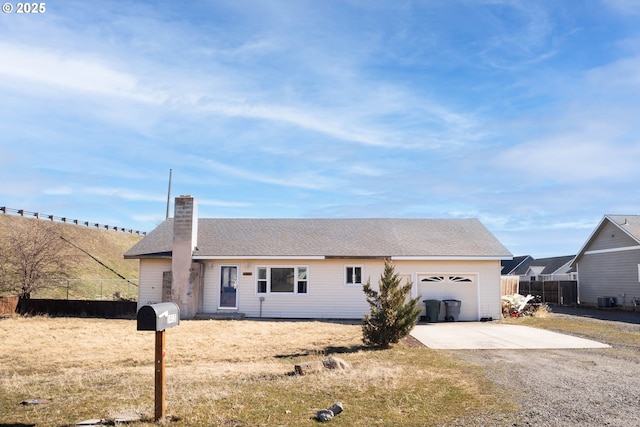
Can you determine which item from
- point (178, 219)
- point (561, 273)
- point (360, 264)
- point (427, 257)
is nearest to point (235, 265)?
point (178, 219)

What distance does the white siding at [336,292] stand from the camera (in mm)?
22906

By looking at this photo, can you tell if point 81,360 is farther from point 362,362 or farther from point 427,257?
point 427,257

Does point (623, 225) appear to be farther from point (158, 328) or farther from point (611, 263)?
point (158, 328)

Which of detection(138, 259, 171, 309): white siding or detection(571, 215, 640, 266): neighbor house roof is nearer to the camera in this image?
detection(138, 259, 171, 309): white siding

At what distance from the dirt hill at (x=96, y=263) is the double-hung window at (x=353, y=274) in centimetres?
1522

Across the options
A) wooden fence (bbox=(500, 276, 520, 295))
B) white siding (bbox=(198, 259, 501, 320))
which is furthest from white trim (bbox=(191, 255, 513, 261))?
wooden fence (bbox=(500, 276, 520, 295))

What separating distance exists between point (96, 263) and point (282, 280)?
86.6 feet

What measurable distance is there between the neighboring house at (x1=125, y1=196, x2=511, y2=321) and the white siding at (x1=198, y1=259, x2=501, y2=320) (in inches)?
1.7

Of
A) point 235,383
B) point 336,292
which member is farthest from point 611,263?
point 235,383

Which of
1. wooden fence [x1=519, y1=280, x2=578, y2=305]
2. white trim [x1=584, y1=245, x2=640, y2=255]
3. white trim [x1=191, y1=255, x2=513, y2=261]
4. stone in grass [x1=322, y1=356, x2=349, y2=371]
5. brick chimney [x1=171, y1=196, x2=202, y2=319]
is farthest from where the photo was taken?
wooden fence [x1=519, y1=280, x2=578, y2=305]

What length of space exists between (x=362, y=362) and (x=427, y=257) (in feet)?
39.2

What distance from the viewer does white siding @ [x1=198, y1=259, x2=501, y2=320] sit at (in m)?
22.9

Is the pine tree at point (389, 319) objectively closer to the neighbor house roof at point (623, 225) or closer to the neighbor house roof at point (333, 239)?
the neighbor house roof at point (333, 239)

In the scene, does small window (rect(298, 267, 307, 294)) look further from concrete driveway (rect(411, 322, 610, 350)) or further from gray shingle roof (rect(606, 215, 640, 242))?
gray shingle roof (rect(606, 215, 640, 242))
